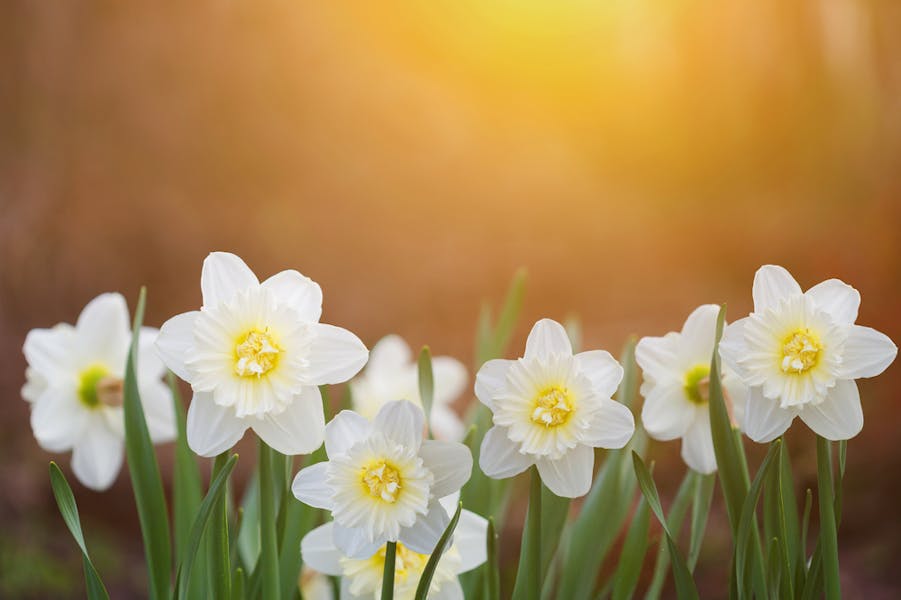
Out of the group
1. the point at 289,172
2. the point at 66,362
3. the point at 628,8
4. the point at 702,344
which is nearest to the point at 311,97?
the point at 289,172

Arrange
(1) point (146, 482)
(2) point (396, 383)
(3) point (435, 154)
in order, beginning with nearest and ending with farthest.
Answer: (1) point (146, 482) < (2) point (396, 383) < (3) point (435, 154)

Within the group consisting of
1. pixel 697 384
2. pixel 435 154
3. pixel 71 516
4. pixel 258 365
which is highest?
pixel 435 154

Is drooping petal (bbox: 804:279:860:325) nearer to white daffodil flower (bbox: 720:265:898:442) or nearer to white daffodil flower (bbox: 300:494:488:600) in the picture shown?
white daffodil flower (bbox: 720:265:898:442)

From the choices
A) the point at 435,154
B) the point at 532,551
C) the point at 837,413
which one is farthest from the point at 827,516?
the point at 435,154

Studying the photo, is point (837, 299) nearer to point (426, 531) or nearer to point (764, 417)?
point (764, 417)

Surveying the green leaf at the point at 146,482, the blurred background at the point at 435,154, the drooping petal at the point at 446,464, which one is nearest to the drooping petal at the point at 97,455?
the green leaf at the point at 146,482

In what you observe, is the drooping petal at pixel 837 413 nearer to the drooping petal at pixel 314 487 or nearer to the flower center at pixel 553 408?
the flower center at pixel 553 408
